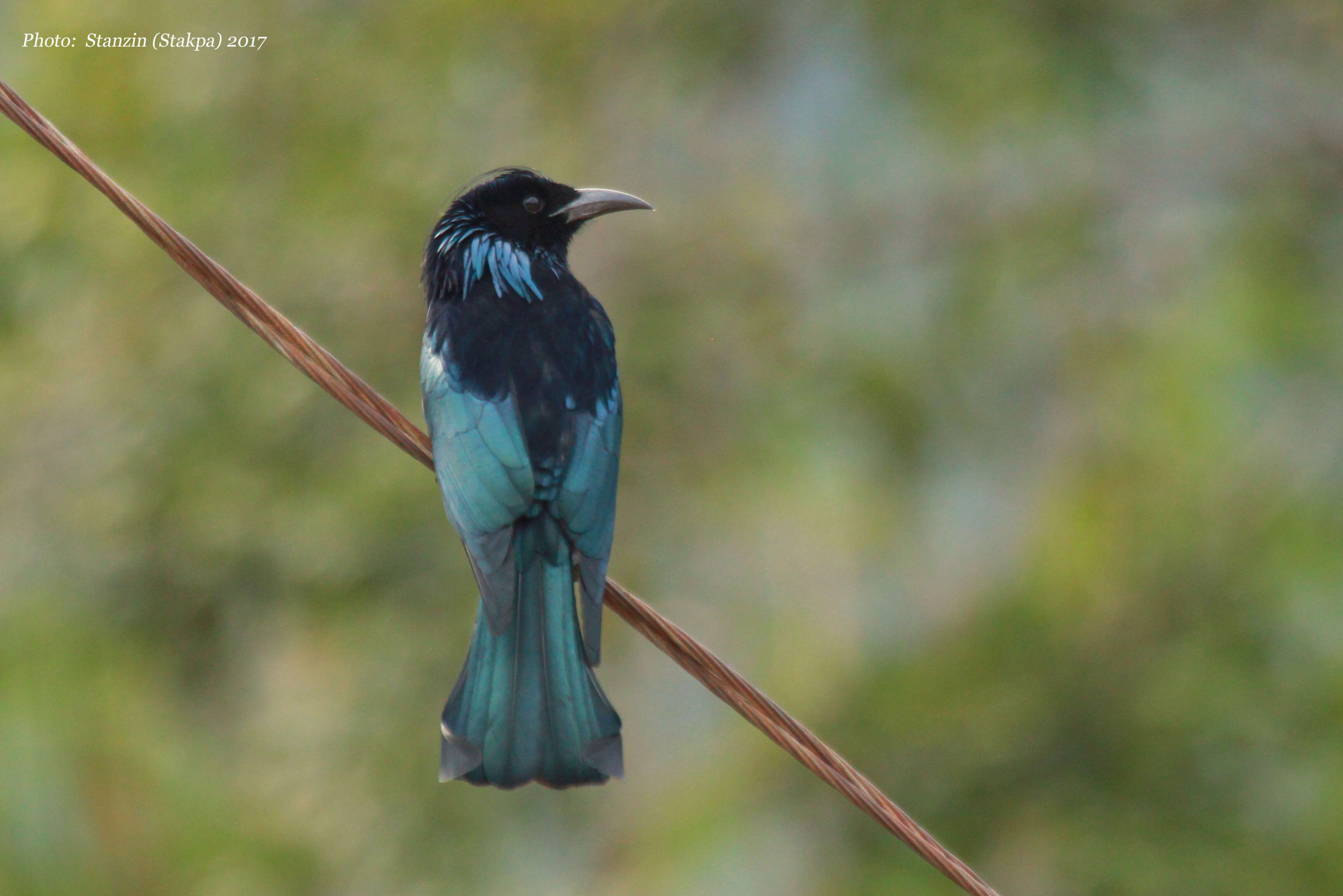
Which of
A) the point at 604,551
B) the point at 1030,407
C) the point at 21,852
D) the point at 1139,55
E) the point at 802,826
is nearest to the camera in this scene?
the point at 604,551

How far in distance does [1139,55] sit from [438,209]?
4146 millimetres

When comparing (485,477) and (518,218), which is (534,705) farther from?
(518,218)

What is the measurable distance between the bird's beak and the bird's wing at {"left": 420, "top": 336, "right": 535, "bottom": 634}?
107cm

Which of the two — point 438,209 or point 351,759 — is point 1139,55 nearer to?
point 438,209

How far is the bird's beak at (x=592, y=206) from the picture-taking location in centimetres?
525

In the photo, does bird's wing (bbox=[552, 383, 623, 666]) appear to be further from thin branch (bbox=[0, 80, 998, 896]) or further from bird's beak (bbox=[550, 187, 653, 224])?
bird's beak (bbox=[550, 187, 653, 224])

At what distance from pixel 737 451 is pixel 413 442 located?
479 cm

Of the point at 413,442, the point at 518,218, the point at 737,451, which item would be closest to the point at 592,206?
the point at 518,218

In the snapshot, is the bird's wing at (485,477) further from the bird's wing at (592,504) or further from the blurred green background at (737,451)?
the blurred green background at (737,451)

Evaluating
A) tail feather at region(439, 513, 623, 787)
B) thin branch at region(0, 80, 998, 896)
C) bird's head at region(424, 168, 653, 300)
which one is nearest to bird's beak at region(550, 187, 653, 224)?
bird's head at region(424, 168, 653, 300)

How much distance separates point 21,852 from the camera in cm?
688

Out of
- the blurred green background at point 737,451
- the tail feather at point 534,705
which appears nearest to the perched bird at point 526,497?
the tail feather at point 534,705

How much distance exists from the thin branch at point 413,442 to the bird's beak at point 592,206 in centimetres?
188

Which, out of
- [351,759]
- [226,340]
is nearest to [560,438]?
[351,759]
